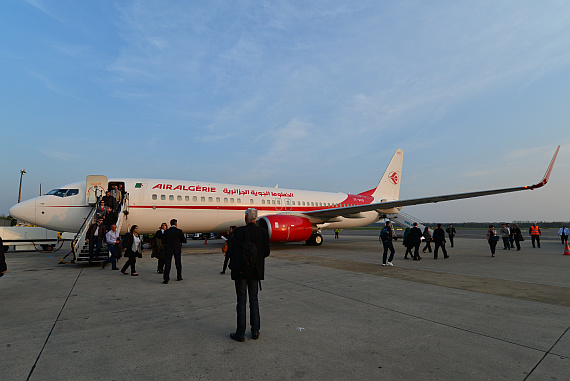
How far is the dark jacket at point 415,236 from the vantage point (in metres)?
12.3

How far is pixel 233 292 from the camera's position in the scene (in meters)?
6.49

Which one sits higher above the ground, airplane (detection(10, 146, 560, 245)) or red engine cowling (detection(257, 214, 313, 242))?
airplane (detection(10, 146, 560, 245))

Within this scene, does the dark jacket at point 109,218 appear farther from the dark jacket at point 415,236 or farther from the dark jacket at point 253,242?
the dark jacket at point 415,236

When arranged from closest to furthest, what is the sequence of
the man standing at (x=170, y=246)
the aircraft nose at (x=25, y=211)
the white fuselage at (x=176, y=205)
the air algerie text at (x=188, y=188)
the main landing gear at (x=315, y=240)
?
1. the man standing at (x=170, y=246)
2. the aircraft nose at (x=25, y=211)
3. the white fuselage at (x=176, y=205)
4. the air algerie text at (x=188, y=188)
5. the main landing gear at (x=315, y=240)

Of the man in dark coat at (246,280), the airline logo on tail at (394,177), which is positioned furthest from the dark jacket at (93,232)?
the airline logo on tail at (394,177)

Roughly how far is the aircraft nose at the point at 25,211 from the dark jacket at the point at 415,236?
16.3 metres

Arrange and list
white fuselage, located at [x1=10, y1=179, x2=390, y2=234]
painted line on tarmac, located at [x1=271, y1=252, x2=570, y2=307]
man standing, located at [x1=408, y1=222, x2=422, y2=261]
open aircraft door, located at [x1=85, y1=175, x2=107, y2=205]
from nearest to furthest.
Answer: painted line on tarmac, located at [x1=271, y1=252, x2=570, y2=307]
man standing, located at [x1=408, y1=222, x2=422, y2=261]
white fuselage, located at [x1=10, y1=179, x2=390, y2=234]
open aircraft door, located at [x1=85, y1=175, x2=107, y2=205]

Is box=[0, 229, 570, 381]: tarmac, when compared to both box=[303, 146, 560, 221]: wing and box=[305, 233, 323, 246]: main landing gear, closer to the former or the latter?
box=[303, 146, 560, 221]: wing

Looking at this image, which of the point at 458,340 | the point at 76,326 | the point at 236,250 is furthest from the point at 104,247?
the point at 458,340

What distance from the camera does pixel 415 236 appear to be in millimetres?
12414

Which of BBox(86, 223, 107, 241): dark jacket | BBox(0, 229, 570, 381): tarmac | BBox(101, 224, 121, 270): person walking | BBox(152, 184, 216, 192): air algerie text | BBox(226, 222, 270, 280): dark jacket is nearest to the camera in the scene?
BBox(0, 229, 570, 381): tarmac

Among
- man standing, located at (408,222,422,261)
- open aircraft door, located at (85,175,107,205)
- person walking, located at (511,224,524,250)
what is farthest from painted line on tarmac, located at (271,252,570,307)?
person walking, located at (511,224,524,250)

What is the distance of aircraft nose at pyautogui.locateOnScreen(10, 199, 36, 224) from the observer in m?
12.7

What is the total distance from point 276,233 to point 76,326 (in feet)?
35.5
